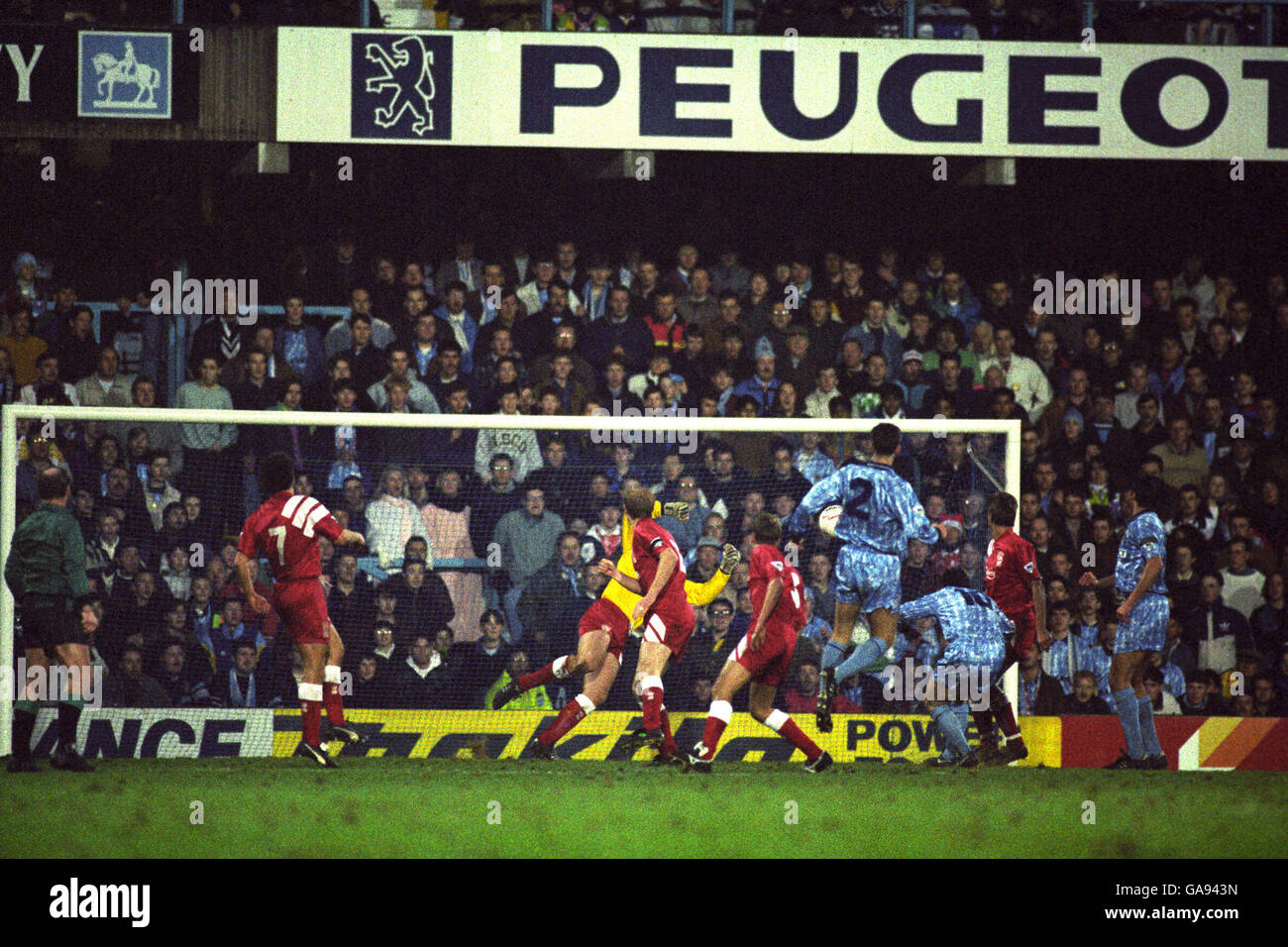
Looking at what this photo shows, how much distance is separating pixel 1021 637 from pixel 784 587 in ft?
5.37

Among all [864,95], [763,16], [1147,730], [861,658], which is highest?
[763,16]

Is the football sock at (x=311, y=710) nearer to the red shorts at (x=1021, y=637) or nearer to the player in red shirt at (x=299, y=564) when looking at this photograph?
the player in red shirt at (x=299, y=564)

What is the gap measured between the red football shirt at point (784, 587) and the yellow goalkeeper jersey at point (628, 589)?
21.4 inches

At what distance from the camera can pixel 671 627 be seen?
372 inches

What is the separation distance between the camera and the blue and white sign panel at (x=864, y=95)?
480 inches

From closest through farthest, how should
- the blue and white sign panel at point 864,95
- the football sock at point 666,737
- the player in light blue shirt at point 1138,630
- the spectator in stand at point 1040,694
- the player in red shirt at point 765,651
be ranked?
the player in red shirt at point 765,651 < the football sock at point 666,737 < the player in light blue shirt at point 1138,630 < the spectator in stand at point 1040,694 < the blue and white sign panel at point 864,95

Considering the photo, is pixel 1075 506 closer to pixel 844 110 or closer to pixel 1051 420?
pixel 1051 420

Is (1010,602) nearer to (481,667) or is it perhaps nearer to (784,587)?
Result: (784,587)

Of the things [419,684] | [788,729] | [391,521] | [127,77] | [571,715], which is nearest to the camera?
[788,729]

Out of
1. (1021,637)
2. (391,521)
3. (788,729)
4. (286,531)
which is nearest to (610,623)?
(788,729)

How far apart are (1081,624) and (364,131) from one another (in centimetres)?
655

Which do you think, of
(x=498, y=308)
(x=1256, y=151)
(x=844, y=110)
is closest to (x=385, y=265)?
(x=498, y=308)

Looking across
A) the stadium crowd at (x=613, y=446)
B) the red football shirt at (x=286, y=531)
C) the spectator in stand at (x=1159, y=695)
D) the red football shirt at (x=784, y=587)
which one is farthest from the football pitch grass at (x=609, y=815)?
the spectator in stand at (x=1159, y=695)

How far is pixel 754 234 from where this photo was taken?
13922mm
